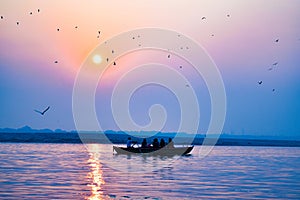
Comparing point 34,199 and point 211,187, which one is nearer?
point 34,199

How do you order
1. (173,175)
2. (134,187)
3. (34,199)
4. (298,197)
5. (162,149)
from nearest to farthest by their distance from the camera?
(34,199) < (298,197) < (134,187) < (173,175) < (162,149)

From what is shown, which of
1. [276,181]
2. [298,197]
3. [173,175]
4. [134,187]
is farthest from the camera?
[173,175]

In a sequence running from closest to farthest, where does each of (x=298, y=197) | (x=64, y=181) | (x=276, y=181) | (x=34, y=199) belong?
(x=34, y=199) < (x=298, y=197) < (x=64, y=181) < (x=276, y=181)

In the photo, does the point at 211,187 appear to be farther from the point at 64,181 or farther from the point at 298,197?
the point at 64,181

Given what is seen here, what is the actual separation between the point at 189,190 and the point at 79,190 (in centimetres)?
503

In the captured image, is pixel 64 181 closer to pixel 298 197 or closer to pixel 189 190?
pixel 189 190

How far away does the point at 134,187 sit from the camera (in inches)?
1079

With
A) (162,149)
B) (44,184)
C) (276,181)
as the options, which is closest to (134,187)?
(44,184)

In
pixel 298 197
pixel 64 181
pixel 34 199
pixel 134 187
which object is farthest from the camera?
pixel 64 181

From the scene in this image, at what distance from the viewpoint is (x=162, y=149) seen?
189 feet

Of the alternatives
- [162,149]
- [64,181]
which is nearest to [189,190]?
[64,181]

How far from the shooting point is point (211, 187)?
27938 millimetres

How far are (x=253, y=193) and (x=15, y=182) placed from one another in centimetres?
1170

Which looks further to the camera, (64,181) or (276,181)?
(276,181)
